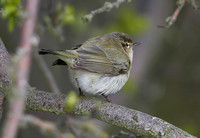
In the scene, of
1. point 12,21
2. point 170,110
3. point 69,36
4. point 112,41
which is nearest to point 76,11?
point 69,36

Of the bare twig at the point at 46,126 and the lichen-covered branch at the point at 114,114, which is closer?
the bare twig at the point at 46,126

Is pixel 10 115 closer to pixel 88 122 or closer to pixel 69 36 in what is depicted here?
pixel 88 122

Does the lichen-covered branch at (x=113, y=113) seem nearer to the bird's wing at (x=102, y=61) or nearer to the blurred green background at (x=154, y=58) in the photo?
the bird's wing at (x=102, y=61)

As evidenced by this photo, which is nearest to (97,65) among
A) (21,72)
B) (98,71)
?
(98,71)

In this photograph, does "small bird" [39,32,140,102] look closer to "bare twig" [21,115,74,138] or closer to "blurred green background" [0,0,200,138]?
"blurred green background" [0,0,200,138]

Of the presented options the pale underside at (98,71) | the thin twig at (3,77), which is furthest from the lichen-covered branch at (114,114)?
the pale underside at (98,71)

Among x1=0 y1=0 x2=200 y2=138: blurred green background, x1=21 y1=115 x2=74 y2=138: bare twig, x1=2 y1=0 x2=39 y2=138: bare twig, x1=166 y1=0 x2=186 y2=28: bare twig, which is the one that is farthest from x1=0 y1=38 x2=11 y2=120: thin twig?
x1=0 y1=0 x2=200 y2=138: blurred green background

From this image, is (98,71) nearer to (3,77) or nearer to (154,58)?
(3,77)
